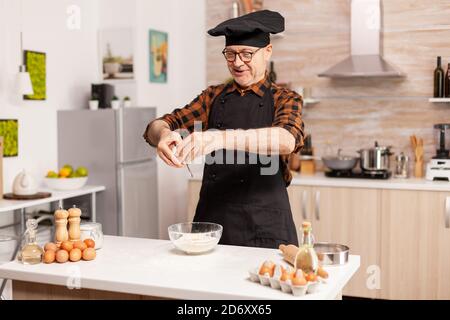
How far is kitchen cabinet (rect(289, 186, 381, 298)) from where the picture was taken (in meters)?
4.44

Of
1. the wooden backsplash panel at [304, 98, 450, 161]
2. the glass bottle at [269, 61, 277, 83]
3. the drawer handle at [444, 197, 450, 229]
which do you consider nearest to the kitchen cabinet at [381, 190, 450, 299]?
the drawer handle at [444, 197, 450, 229]

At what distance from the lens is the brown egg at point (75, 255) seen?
221cm

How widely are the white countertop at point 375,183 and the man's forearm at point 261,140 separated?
7.44ft

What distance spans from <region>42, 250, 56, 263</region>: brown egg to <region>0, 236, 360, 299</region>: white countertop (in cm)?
3

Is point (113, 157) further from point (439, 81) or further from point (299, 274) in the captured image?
point (299, 274)

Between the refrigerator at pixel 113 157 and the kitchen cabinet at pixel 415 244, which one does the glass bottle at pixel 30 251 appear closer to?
the refrigerator at pixel 113 157

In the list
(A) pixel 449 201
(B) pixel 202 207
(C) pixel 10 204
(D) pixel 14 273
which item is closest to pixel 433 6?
(A) pixel 449 201

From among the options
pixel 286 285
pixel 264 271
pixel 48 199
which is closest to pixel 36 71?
pixel 48 199

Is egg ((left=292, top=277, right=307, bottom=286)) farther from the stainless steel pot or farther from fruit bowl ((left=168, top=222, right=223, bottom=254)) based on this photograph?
the stainless steel pot

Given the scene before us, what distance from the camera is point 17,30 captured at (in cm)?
446

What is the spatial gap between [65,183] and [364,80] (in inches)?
96.5

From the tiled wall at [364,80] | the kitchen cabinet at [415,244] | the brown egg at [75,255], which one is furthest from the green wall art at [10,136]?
the kitchen cabinet at [415,244]

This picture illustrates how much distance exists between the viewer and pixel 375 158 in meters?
4.65

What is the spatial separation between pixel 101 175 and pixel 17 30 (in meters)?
1.20
